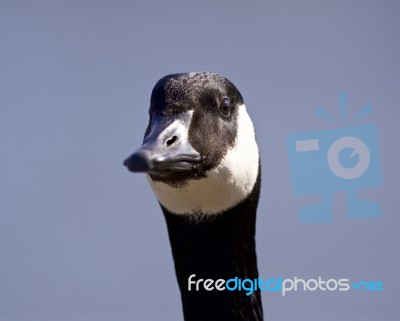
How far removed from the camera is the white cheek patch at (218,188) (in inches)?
121

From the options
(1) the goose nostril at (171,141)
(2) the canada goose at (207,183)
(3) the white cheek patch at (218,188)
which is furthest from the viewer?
(3) the white cheek patch at (218,188)

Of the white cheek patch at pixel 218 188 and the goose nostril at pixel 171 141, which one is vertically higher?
the goose nostril at pixel 171 141

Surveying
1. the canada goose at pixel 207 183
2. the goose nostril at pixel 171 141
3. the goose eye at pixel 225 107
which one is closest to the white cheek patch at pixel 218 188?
the canada goose at pixel 207 183

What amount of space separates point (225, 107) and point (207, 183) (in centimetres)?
65

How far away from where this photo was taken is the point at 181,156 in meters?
2.78

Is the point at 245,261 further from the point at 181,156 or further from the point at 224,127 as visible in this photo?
the point at 181,156

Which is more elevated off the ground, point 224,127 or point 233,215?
point 224,127

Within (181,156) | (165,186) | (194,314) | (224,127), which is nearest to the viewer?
(181,156)

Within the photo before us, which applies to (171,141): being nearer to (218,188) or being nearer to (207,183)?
(207,183)

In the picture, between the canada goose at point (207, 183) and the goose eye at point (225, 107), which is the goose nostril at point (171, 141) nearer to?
the canada goose at point (207, 183)

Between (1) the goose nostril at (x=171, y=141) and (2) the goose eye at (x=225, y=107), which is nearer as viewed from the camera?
(1) the goose nostril at (x=171, y=141)

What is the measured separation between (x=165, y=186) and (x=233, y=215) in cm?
62

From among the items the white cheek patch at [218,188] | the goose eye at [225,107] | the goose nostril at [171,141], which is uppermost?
the goose eye at [225,107]

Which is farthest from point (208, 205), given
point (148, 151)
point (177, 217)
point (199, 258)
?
point (148, 151)
